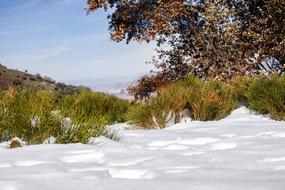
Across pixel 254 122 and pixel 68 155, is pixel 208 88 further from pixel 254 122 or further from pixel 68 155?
pixel 68 155

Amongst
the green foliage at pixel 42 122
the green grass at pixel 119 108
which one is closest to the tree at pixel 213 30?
the green grass at pixel 119 108

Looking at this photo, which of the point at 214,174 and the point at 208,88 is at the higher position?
the point at 208,88

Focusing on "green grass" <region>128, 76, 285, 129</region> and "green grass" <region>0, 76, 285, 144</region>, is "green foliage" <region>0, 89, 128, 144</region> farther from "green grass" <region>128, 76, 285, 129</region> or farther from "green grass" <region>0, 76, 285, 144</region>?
"green grass" <region>128, 76, 285, 129</region>

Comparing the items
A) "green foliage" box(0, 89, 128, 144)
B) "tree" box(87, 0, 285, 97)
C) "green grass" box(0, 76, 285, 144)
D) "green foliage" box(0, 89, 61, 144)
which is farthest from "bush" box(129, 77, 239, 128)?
"tree" box(87, 0, 285, 97)

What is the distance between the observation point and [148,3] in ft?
46.6

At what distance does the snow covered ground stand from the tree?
8478 mm

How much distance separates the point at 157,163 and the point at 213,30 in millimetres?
10813

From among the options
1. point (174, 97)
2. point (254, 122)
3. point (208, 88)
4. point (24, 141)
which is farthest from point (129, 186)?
point (208, 88)

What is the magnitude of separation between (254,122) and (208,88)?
6.32 ft

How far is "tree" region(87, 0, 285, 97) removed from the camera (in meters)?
13.6

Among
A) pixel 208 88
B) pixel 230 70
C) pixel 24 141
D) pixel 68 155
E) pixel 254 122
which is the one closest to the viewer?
pixel 68 155

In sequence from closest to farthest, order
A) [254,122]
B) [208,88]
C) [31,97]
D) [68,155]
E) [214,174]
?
1. [214,174]
2. [68,155]
3. [31,97]
4. [254,122]
5. [208,88]

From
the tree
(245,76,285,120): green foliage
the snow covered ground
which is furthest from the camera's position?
the tree

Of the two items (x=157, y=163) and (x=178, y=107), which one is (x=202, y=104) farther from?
(x=157, y=163)
